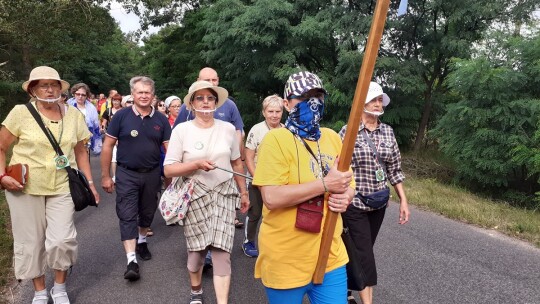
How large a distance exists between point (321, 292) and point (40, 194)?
2473mm

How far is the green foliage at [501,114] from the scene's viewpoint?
8.93m

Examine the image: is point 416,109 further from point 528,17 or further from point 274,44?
point 274,44

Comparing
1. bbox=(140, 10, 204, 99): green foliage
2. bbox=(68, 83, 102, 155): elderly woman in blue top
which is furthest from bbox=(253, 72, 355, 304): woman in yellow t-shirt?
bbox=(140, 10, 204, 99): green foliage

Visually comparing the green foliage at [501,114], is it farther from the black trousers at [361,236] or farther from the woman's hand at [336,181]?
the woman's hand at [336,181]

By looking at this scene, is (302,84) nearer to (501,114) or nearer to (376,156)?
(376,156)

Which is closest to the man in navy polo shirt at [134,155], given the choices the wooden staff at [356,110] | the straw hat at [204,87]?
the straw hat at [204,87]

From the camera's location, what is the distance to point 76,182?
11.9 ft

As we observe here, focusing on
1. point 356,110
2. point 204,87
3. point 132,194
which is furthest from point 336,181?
point 132,194

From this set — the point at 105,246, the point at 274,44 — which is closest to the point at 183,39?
the point at 274,44

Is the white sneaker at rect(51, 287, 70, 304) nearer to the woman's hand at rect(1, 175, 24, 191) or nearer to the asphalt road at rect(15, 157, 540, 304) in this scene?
the asphalt road at rect(15, 157, 540, 304)

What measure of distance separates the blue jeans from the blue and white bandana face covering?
2.59 ft

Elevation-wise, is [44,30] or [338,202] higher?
[44,30]

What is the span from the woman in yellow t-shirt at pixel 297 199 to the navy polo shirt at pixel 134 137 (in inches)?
95.3

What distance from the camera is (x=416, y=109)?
13.5 m
